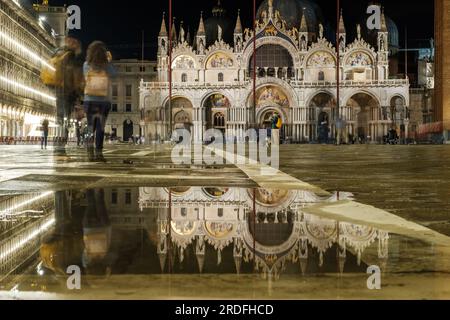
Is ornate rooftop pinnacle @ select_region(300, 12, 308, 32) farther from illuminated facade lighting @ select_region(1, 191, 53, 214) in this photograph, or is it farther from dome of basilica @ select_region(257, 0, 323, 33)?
illuminated facade lighting @ select_region(1, 191, 53, 214)

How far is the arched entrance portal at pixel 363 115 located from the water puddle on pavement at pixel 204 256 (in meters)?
61.6

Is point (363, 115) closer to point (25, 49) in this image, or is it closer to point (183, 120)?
point (183, 120)

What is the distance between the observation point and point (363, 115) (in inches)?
2761

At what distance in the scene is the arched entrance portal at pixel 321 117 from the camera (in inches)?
2635

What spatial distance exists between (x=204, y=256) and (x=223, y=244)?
396mm

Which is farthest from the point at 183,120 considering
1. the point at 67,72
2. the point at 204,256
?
the point at 204,256

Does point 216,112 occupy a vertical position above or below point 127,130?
above

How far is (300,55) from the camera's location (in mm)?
67500

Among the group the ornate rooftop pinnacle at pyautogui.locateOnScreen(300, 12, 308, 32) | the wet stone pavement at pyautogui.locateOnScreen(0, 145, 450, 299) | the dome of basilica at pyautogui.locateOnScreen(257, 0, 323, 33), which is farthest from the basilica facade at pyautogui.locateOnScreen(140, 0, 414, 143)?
the wet stone pavement at pyautogui.locateOnScreen(0, 145, 450, 299)

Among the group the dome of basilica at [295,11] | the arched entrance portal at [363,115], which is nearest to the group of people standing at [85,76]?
the arched entrance portal at [363,115]

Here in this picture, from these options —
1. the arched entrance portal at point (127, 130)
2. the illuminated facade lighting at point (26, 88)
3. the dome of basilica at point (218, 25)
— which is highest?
the dome of basilica at point (218, 25)

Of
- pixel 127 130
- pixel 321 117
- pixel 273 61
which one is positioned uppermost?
pixel 273 61

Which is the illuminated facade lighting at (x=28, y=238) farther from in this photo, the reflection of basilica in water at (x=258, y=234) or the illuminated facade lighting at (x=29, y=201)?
the illuminated facade lighting at (x=29, y=201)

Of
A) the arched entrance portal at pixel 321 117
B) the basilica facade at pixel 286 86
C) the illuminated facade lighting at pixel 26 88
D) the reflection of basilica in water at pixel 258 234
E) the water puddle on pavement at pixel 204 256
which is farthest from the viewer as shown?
the arched entrance portal at pixel 321 117
